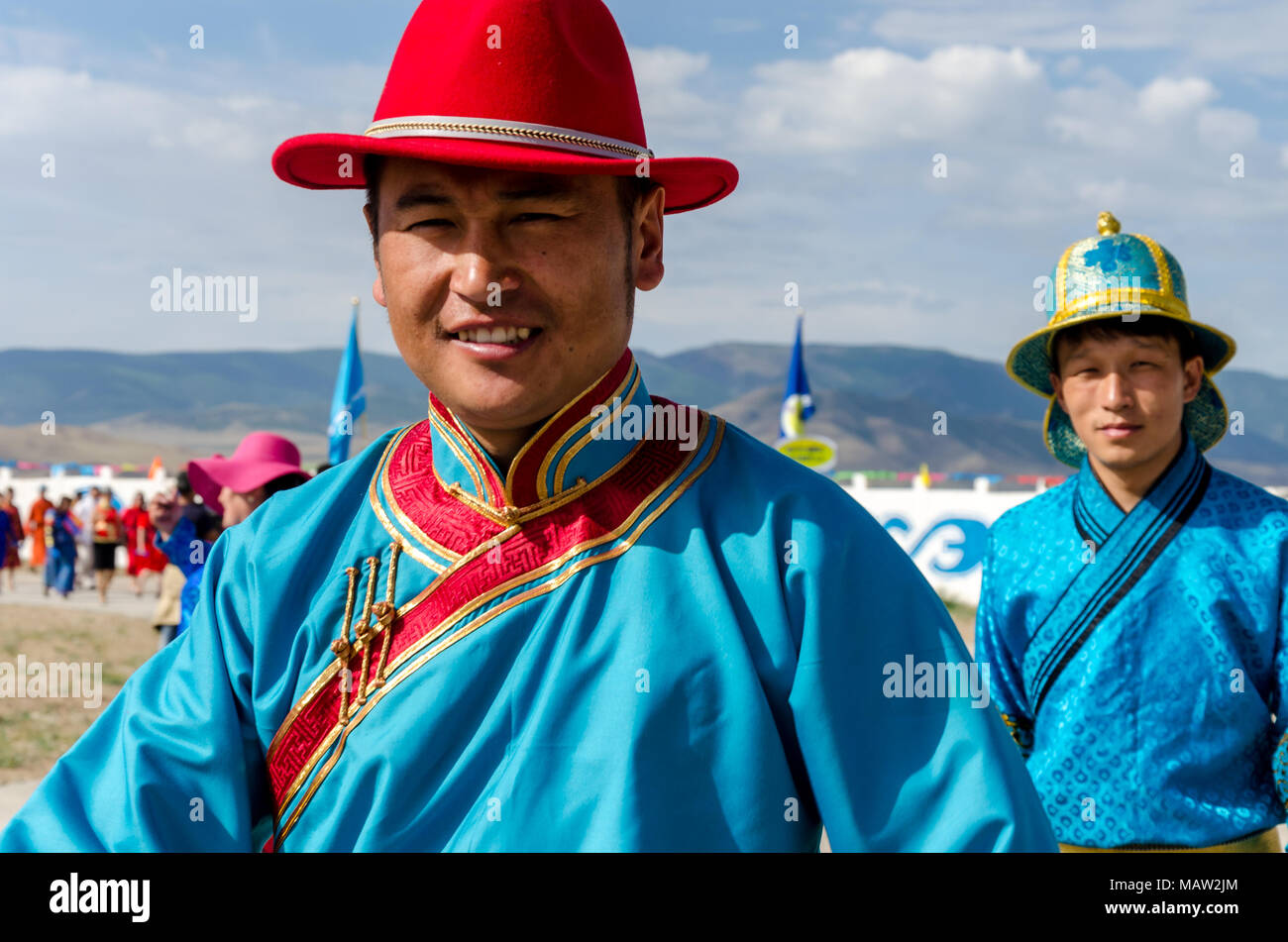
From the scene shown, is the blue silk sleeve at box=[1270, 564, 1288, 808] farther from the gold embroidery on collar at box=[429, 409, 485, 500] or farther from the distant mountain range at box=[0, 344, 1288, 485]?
the distant mountain range at box=[0, 344, 1288, 485]

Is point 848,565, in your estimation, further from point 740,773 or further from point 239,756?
point 239,756

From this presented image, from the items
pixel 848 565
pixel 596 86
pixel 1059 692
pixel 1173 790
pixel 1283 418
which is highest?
pixel 1283 418

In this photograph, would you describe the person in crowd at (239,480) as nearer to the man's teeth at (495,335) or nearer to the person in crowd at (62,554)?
the man's teeth at (495,335)

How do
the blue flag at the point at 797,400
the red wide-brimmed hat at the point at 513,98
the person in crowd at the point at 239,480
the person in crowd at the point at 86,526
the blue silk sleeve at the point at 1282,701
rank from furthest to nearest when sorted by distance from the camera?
the person in crowd at the point at 86,526 → the blue flag at the point at 797,400 → the person in crowd at the point at 239,480 → the blue silk sleeve at the point at 1282,701 → the red wide-brimmed hat at the point at 513,98

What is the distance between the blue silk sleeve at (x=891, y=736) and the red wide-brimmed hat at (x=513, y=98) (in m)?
0.63

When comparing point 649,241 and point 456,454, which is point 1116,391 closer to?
point 649,241

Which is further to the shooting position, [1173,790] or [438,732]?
[1173,790]

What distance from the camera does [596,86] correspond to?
1.87m

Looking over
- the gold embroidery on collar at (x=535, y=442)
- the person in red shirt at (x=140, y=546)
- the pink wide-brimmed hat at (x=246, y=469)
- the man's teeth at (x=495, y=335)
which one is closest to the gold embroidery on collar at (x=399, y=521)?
the gold embroidery on collar at (x=535, y=442)

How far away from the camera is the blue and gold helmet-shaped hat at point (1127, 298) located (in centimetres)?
376

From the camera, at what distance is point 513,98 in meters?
1.80

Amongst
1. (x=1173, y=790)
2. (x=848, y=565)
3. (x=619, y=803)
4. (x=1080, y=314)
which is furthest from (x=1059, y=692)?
(x=619, y=803)

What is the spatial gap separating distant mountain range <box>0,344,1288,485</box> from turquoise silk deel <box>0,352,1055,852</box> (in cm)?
9066
